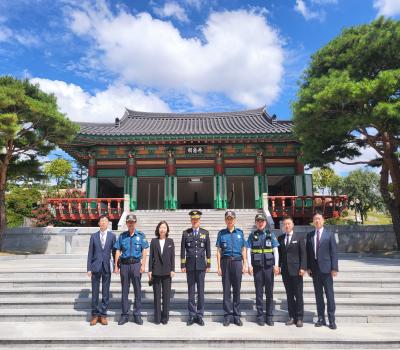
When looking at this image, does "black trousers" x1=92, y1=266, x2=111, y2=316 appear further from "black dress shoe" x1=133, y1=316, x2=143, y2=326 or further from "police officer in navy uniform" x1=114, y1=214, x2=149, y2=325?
"black dress shoe" x1=133, y1=316, x2=143, y2=326

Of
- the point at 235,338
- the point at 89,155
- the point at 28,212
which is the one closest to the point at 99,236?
the point at 235,338

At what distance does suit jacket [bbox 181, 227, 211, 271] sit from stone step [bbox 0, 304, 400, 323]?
839mm

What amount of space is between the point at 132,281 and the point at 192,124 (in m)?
17.3

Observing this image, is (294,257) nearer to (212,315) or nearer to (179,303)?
(212,315)

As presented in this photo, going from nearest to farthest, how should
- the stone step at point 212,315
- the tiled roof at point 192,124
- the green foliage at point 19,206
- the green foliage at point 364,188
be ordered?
the stone step at point 212,315, the tiled roof at point 192,124, the green foliage at point 19,206, the green foliage at point 364,188

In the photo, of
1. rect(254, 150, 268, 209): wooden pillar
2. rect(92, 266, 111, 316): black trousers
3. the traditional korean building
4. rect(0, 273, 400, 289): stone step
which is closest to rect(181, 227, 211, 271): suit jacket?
rect(92, 266, 111, 316): black trousers

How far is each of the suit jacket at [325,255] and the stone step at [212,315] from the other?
0.89 meters

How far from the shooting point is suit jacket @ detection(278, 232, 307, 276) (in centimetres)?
496

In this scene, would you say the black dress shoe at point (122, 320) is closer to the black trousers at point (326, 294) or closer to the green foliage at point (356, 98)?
the black trousers at point (326, 294)

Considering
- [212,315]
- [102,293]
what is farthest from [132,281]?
[212,315]

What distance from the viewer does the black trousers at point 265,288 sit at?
4969 millimetres

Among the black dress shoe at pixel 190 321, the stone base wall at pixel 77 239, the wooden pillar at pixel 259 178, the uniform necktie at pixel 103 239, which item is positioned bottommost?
the black dress shoe at pixel 190 321

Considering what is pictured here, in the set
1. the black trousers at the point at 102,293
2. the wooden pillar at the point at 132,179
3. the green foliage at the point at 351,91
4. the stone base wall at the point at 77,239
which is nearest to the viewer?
the black trousers at the point at 102,293

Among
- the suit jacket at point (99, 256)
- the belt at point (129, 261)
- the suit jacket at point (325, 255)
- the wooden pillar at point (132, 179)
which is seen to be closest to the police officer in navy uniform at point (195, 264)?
the belt at point (129, 261)
